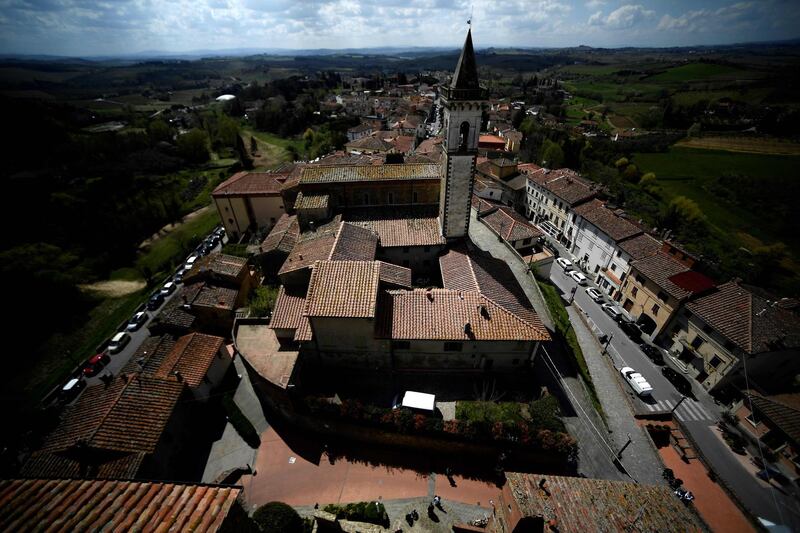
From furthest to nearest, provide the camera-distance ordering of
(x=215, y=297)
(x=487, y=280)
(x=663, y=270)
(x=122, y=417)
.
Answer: (x=663, y=270)
(x=215, y=297)
(x=487, y=280)
(x=122, y=417)

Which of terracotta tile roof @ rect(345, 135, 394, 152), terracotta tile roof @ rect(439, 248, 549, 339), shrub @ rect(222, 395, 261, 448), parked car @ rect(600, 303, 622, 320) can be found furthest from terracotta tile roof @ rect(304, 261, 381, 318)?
terracotta tile roof @ rect(345, 135, 394, 152)

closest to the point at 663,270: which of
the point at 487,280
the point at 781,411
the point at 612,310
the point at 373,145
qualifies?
the point at 612,310

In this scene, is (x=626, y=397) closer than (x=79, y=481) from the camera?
No

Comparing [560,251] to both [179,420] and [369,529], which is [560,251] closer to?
[369,529]

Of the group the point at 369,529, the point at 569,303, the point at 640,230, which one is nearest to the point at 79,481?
the point at 369,529

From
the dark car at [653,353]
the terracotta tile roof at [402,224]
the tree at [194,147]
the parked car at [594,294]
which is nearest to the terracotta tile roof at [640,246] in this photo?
the parked car at [594,294]

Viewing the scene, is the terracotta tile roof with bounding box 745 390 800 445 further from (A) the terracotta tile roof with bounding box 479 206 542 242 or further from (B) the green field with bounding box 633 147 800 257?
(B) the green field with bounding box 633 147 800 257

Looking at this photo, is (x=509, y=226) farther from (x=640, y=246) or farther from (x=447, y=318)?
(x=447, y=318)
